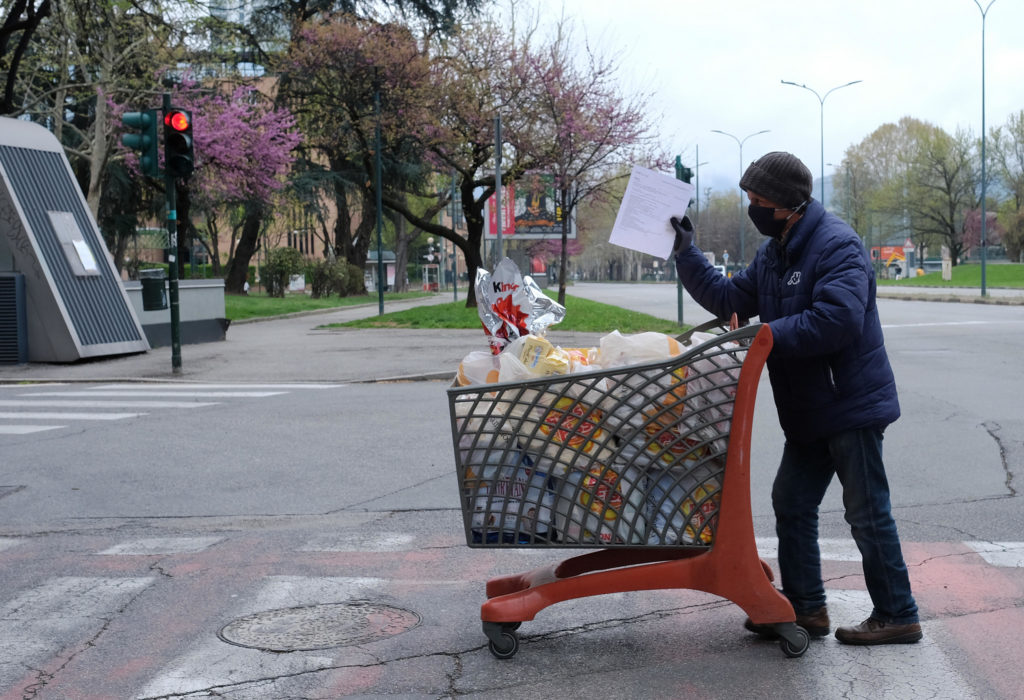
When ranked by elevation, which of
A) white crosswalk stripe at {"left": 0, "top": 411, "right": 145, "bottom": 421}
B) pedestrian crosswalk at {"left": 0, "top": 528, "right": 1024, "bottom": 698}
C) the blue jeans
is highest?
the blue jeans

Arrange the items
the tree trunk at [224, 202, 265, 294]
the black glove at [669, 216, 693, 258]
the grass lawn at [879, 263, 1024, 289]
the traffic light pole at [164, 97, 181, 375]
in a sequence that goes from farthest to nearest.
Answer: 1. the grass lawn at [879, 263, 1024, 289]
2. the tree trunk at [224, 202, 265, 294]
3. the traffic light pole at [164, 97, 181, 375]
4. the black glove at [669, 216, 693, 258]

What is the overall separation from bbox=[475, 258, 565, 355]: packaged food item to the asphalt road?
1.19 m

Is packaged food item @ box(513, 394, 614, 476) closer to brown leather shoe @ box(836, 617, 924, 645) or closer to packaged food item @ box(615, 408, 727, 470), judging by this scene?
packaged food item @ box(615, 408, 727, 470)

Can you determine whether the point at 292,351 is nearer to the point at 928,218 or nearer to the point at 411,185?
the point at 411,185

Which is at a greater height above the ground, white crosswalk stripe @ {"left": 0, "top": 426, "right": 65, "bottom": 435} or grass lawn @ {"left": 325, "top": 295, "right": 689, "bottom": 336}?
grass lawn @ {"left": 325, "top": 295, "right": 689, "bottom": 336}

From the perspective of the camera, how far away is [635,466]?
3678 mm

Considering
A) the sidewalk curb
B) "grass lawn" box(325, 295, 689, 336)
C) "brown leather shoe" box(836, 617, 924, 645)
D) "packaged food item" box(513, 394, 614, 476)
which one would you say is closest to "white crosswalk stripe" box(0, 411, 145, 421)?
"packaged food item" box(513, 394, 614, 476)

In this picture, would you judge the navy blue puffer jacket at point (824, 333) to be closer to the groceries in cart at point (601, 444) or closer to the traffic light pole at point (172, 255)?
the groceries in cart at point (601, 444)

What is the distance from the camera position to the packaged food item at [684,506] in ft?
12.1

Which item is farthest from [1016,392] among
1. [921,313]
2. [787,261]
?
[921,313]

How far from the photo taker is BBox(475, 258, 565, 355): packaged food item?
4.05 meters

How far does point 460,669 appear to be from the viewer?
384 centimetres

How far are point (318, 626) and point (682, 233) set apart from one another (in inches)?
84.4

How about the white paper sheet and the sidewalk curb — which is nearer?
the white paper sheet
